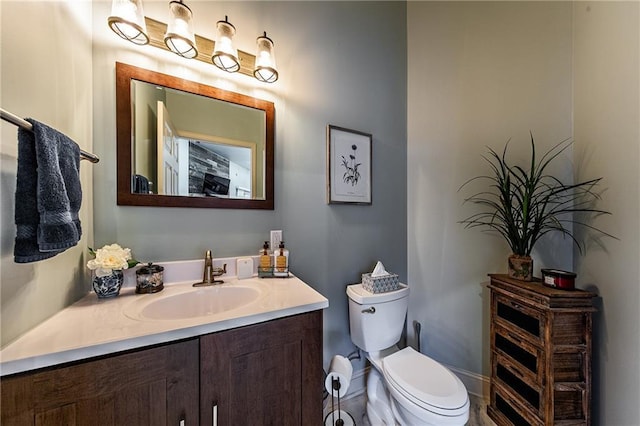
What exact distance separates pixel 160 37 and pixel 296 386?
162 cm

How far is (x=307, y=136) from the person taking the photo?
5.02 ft

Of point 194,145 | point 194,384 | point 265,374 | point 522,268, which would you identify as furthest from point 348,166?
point 194,384

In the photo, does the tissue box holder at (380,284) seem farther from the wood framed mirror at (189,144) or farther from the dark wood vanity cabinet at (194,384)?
the wood framed mirror at (189,144)

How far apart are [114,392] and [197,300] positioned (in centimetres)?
46

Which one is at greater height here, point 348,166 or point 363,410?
point 348,166

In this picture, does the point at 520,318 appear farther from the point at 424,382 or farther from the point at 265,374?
the point at 265,374

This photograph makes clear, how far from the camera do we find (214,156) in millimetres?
1260

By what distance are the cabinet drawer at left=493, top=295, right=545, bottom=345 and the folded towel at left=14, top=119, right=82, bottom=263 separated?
6.13 feet

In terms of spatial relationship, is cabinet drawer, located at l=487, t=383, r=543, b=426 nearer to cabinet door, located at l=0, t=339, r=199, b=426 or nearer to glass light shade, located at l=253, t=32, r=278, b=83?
cabinet door, located at l=0, t=339, r=199, b=426

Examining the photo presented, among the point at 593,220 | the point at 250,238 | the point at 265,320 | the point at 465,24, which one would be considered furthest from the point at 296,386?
the point at 465,24

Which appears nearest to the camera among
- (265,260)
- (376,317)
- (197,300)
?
(197,300)

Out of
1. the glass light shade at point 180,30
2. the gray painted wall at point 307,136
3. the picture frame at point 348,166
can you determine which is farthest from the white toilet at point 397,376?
the glass light shade at point 180,30

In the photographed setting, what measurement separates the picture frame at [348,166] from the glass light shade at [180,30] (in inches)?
33.6

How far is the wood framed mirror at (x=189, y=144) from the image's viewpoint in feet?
3.52
